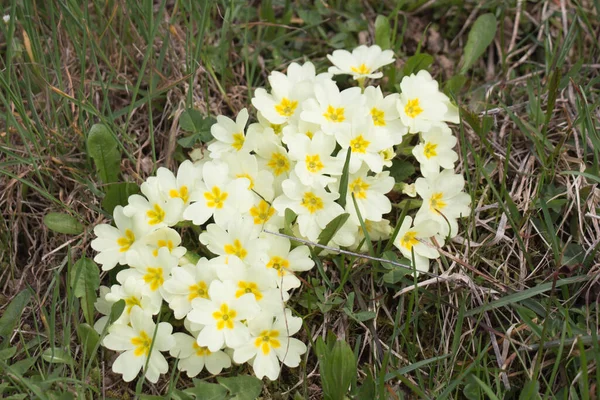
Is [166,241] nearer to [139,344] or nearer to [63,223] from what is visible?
[139,344]

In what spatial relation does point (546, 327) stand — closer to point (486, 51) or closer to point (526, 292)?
point (526, 292)

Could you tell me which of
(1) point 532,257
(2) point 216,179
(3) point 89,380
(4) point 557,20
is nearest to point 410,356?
(1) point 532,257

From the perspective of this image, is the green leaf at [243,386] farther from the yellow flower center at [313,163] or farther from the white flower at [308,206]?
the yellow flower center at [313,163]

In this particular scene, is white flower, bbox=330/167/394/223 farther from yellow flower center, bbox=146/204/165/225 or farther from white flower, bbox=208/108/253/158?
yellow flower center, bbox=146/204/165/225

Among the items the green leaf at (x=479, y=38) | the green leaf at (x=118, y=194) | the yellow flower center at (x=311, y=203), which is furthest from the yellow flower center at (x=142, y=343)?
the green leaf at (x=479, y=38)

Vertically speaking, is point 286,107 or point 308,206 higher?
point 286,107

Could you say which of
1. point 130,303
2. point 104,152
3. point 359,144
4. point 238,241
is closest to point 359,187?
point 359,144
